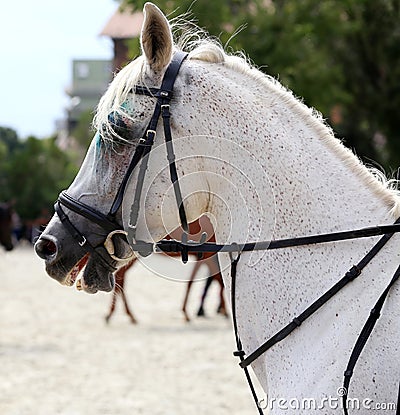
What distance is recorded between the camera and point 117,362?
10.8 m

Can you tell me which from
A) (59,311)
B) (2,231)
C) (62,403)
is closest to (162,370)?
(62,403)

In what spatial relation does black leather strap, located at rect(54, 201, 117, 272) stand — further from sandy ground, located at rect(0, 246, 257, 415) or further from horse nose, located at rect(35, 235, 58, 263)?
sandy ground, located at rect(0, 246, 257, 415)

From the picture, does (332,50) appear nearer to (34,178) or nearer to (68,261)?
(68,261)

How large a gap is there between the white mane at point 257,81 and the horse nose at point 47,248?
1.44ft

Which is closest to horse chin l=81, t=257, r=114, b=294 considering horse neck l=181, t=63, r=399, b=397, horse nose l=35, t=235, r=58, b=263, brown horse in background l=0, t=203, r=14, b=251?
horse nose l=35, t=235, r=58, b=263

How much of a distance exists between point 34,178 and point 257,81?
56317 mm

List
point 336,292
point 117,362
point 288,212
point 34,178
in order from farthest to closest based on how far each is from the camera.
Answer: point 34,178
point 117,362
point 288,212
point 336,292

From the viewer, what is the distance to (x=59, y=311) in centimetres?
1694

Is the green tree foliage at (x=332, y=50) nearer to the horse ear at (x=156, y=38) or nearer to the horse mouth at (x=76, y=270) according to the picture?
the horse ear at (x=156, y=38)

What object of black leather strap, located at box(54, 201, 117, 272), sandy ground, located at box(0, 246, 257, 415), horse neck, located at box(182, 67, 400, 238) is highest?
horse neck, located at box(182, 67, 400, 238)

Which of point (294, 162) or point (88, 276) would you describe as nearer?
point (294, 162)

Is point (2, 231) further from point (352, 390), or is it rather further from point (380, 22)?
point (352, 390)

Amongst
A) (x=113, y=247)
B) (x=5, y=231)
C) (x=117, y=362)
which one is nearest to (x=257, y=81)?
(x=113, y=247)

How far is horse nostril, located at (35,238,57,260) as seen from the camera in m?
3.20
